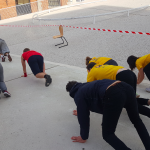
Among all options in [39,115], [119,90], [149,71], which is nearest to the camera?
[119,90]

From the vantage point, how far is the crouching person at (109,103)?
219 centimetres

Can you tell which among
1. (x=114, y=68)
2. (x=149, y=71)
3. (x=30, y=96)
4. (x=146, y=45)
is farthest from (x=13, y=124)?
(x=146, y=45)

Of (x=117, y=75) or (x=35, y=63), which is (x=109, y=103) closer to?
(x=117, y=75)

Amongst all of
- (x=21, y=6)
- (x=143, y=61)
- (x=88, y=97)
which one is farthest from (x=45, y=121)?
(x=21, y=6)

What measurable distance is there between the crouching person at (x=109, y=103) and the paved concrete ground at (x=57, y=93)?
407mm

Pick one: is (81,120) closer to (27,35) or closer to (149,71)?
(149,71)

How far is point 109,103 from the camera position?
7.20 feet

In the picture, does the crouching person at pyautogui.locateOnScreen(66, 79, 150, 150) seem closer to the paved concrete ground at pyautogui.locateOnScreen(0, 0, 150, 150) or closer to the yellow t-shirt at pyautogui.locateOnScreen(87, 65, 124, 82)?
the paved concrete ground at pyautogui.locateOnScreen(0, 0, 150, 150)

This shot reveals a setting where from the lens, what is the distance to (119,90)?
2.19 m

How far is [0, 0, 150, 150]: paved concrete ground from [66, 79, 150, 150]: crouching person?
16.0 inches

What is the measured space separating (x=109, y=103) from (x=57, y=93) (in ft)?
7.65

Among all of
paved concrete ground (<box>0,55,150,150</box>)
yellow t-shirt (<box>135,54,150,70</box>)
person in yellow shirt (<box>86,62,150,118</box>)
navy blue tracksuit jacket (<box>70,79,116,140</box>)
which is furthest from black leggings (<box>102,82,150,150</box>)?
yellow t-shirt (<box>135,54,150,70</box>)

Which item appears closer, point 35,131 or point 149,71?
point 35,131

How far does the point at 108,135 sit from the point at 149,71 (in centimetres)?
202
